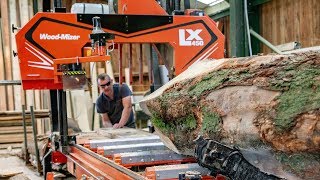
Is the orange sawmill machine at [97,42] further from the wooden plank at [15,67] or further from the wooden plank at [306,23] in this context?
the wooden plank at [15,67]

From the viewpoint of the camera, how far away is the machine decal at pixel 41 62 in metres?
3.38

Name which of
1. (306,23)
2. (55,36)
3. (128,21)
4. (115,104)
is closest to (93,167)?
(55,36)

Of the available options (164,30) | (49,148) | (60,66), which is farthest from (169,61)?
(49,148)

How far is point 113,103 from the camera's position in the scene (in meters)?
6.22

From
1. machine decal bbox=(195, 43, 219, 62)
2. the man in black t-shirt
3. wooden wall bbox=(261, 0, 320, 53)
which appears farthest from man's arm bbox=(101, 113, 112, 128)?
wooden wall bbox=(261, 0, 320, 53)

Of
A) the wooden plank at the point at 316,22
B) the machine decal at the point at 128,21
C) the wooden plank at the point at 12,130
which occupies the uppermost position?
the wooden plank at the point at 316,22

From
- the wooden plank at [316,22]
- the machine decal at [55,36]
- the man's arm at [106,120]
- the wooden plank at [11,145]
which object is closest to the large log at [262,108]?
the machine decal at [55,36]

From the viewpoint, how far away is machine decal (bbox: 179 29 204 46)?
3.63 m

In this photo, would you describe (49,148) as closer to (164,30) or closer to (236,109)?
(164,30)

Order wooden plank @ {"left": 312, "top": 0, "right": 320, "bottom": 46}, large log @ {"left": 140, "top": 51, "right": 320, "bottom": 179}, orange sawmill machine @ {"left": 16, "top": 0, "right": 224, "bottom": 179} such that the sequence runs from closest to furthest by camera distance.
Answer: large log @ {"left": 140, "top": 51, "right": 320, "bottom": 179}, orange sawmill machine @ {"left": 16, "top": 0, "right": 224, "bottom": 179}, wooden plank @ {"left": 312, "top": 0, "right": 320, "bottom": 46}

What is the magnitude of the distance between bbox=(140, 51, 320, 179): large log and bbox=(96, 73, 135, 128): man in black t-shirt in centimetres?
361

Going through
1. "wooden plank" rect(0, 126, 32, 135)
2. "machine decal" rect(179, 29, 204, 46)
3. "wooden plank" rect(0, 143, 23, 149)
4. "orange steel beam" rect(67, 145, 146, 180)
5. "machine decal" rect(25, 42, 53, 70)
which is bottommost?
"wooden plank" rect(0, 143, 23, 149)

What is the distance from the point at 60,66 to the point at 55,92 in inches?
36.2

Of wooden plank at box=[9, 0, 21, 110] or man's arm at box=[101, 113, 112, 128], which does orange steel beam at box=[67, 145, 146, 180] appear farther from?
wooden plank at box=[9, 0, 21, 110]
